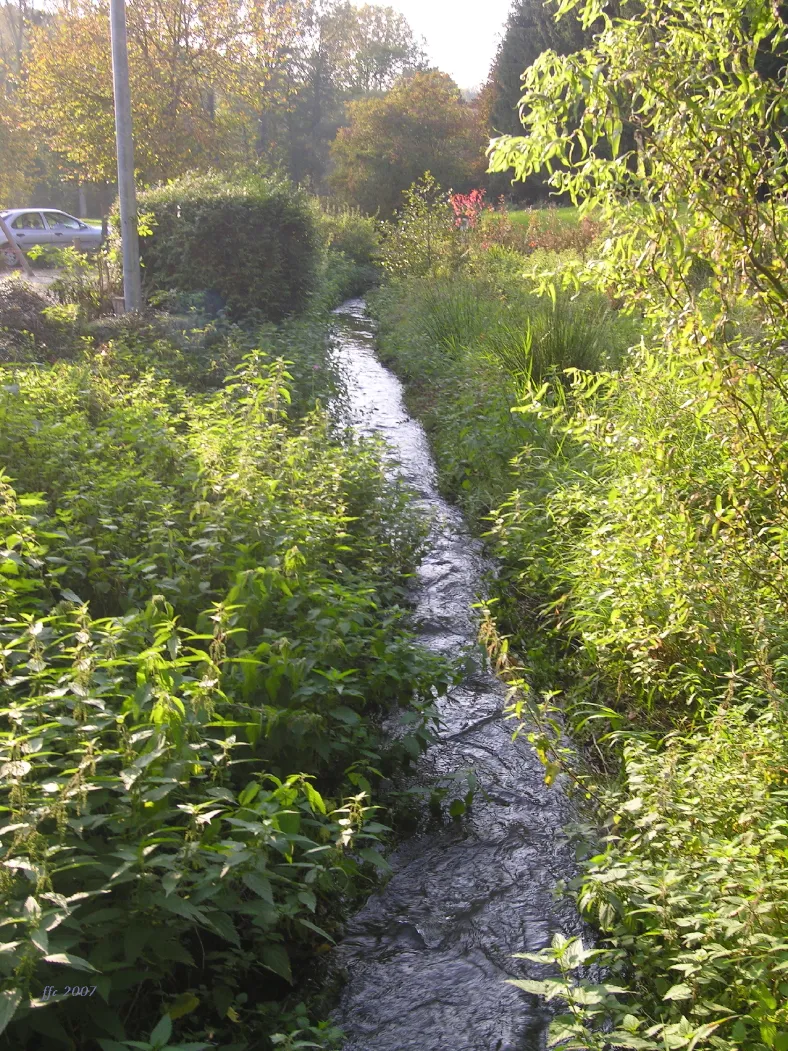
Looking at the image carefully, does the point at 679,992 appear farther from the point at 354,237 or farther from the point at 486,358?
the point at 354,237

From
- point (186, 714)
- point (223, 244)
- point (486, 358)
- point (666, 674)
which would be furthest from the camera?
point (223, 244)

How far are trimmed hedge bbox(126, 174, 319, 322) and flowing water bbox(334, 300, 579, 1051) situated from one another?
872 centimetres

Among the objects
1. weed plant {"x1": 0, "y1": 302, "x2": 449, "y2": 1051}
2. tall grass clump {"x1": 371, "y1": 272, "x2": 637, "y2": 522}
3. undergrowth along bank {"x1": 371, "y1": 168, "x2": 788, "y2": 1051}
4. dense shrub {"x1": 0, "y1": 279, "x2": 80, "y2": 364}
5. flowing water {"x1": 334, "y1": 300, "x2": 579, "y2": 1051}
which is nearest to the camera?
weed plant {"x1": 0, "y1": 302, "x2": 449, "y2": 1051}

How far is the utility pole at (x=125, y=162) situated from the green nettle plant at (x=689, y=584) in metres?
7.79

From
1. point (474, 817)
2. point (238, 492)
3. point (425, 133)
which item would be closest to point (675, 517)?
point (474, 817)

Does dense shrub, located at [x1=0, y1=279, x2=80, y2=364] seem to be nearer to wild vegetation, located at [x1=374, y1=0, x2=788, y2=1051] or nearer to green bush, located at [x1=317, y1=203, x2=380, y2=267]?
wild vegetation, located at [x1=374, y1=0, x2=788, y2=1051]

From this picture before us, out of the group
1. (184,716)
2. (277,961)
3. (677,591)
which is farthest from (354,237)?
(277,961)

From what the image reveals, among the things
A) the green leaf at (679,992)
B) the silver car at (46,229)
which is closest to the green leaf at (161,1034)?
the green leaf at (679,992)

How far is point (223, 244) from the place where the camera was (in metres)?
12.6

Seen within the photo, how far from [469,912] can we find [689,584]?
170cm

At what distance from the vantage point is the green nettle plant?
2.61m

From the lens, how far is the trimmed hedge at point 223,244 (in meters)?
12.4

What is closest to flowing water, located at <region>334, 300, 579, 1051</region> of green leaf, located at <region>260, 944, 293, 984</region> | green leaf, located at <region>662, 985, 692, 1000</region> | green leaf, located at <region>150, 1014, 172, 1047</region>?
green leaf, located at <region>260, 944, 293, 984</region>

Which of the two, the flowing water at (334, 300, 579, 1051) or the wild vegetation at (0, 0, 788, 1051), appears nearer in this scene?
the wild vegetation at (0, 0, 788, 1051)
